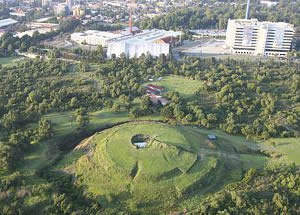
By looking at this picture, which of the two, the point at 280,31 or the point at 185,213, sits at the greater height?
the point at 280,31

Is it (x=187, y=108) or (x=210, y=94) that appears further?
(x=210, y=94)

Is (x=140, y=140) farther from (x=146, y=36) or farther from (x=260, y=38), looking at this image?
(x=260, y=38)

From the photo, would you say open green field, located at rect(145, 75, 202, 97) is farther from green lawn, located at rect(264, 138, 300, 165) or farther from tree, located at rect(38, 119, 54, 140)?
tree, located at rect(38, 119, 54, 140)

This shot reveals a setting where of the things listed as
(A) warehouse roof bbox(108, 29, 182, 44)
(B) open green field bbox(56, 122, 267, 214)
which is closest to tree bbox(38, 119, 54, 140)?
(B) open green field bbox(56, 122, 267, 214)

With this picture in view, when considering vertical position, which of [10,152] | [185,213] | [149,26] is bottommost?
[185,213]

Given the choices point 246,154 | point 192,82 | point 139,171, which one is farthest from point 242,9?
point 139,171

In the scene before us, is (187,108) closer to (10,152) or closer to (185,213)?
(185,213)
